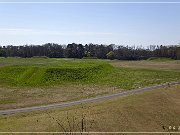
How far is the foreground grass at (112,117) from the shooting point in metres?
29.9

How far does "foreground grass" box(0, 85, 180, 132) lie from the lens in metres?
29.9

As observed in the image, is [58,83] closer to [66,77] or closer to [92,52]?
[66,77]

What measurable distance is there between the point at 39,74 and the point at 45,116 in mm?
37700

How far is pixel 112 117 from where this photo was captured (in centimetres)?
3384

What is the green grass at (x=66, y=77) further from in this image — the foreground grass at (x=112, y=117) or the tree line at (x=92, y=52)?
the tree line at (x=92, y=52)

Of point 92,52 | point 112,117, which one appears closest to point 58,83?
point 112,117

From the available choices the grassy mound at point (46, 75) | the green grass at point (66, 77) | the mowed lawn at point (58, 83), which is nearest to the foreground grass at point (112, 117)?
the mowed lawn at point (58, 83)

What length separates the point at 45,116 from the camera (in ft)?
106

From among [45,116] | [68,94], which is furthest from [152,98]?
[45,116]

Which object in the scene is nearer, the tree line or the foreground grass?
the foreground grass

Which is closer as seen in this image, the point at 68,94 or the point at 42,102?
the point at 42,102

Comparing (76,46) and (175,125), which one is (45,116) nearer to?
(175,125)

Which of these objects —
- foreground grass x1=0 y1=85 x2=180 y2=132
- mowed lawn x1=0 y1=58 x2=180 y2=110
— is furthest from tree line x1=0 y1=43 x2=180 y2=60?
foreground grass x1=0 y1=85 x2=180 y2=132

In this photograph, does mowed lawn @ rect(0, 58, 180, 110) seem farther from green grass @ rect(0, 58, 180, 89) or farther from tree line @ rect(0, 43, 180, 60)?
tree line @ rect(0, 43, 180, 60)
